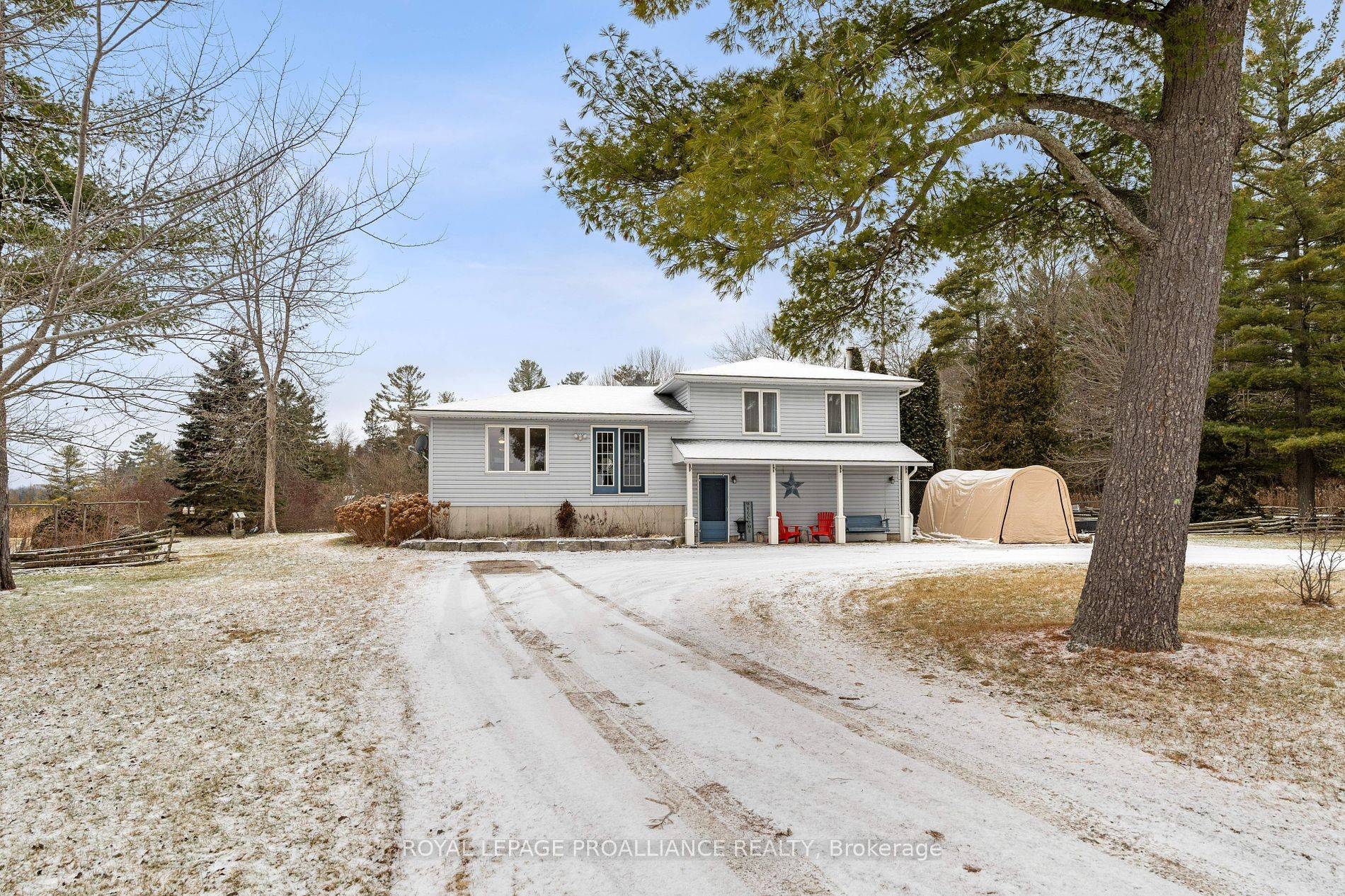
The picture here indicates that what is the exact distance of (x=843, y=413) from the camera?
2105cm

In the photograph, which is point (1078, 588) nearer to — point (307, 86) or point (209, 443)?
point (307, 86)

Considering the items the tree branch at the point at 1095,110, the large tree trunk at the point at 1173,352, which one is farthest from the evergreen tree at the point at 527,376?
the large tree trunk at the point at 1173,352

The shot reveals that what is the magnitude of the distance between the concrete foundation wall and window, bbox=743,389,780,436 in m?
3.41

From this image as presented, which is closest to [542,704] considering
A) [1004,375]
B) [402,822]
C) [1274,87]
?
[402,822]

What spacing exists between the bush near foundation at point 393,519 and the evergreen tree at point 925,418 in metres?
16.4

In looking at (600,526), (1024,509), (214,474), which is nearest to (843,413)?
(1024,509)

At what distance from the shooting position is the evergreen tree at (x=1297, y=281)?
19.4 meters

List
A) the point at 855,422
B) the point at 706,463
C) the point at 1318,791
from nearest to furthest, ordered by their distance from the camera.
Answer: the point at 1318,791 < the point at 706,463 < the point at 855,422

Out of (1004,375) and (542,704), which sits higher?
(1004,375)

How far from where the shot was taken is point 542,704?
15.8ft

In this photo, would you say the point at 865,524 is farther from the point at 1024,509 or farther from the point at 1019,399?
the point at 1019,399

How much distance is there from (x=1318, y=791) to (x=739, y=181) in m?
4.76

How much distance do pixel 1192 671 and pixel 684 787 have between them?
418cm

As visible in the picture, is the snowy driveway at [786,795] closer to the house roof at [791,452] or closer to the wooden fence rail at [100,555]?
the wooden fence rail at [100,555]
